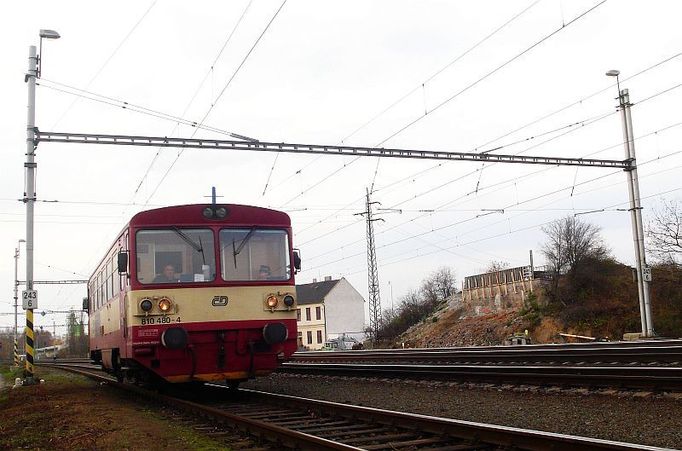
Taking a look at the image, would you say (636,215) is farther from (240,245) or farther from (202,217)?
(202,217)

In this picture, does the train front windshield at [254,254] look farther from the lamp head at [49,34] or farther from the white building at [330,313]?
the white building at [330,313]

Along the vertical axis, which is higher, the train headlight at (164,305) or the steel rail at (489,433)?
the train headlight at (164,305)

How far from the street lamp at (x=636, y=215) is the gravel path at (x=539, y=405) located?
15.0m

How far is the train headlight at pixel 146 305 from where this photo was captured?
1091 centimetres

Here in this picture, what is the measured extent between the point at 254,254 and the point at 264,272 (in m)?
0.37

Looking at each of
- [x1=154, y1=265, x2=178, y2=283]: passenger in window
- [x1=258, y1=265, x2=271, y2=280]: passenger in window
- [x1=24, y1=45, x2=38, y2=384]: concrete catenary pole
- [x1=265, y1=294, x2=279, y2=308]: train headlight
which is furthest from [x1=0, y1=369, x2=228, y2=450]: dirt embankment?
[x1=24, y1=45, x2=38, y2=384]: concrete catenary pole

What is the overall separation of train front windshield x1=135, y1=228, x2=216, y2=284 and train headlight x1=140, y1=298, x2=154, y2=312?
35 cm

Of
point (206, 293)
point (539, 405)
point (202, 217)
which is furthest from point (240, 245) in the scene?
point (539, 405)

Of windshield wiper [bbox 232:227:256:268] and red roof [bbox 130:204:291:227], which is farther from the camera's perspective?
windshield wiper [bbox 232:227:256:268]

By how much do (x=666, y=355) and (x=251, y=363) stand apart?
860 centimetres

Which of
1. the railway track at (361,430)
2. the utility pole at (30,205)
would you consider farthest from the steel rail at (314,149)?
the railway track at (361,430)

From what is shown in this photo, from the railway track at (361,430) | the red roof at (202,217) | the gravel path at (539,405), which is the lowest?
the gravel path at (539,405)

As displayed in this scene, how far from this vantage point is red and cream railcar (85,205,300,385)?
11.0m

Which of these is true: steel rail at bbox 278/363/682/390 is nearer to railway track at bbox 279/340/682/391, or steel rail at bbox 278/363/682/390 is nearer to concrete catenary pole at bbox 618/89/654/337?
railway track at bbox 279/340/682/391
